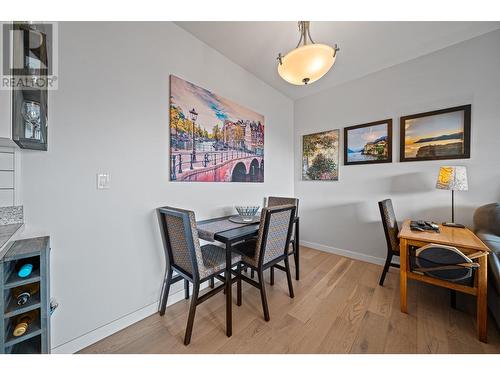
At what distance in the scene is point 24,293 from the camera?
2.91 feet

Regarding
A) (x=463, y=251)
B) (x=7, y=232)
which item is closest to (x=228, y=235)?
(x=7, y=232)

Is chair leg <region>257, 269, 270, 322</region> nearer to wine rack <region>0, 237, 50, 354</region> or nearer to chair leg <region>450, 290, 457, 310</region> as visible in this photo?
wine rack <region>0, 237, 50, 354</region>

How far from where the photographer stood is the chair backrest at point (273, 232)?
140 cm

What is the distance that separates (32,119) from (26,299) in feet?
2.92

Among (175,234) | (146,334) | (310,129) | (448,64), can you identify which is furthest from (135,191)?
(448,64)

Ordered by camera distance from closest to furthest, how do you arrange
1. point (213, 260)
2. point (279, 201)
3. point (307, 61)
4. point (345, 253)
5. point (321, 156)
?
point (307, 61) < point (213, 260) < point (279, 201) < point (345, 253) < point (321, 156)

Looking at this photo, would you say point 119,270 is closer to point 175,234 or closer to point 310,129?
point 175,234

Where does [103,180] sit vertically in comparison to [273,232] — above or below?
above

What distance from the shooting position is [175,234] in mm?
1377

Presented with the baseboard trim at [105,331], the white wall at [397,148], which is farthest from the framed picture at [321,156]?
the baseboard trim at [105,331]

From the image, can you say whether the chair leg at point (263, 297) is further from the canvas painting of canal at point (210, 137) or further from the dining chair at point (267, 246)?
the canvas painting of canal at point (210, 137)

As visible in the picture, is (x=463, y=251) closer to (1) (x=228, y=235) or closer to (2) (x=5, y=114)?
(1) (x=228, y=235)

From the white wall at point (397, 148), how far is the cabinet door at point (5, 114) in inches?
123

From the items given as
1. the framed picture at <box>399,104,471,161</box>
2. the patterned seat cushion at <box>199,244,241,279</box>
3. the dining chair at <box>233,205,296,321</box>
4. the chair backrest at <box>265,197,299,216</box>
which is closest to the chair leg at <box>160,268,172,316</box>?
the patterned seat cushion at <box>199,244,241,279</box>
